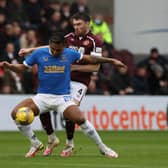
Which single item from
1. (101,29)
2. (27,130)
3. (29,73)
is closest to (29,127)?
(27,130)

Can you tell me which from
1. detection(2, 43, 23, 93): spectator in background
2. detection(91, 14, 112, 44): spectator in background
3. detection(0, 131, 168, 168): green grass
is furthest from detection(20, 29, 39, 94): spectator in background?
detection(91, 14, 112, 44): spectator in background

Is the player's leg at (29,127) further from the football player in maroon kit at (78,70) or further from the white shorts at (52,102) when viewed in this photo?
the football player in maroon kit at (78,70)

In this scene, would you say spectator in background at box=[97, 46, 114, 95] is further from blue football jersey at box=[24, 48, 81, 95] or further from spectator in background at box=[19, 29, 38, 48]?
blue football jersey at box=[24, 48, 81, 95]

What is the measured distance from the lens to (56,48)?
14.0 metres

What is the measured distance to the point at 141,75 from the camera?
26.2 meters

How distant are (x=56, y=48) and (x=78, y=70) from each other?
4.14 ft

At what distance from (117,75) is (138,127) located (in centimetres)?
209

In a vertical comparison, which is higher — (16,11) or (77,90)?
(77,90)

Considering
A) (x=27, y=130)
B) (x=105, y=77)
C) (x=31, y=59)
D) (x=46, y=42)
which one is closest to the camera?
(x=31, y=59)

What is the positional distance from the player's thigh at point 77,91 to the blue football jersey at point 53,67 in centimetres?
90

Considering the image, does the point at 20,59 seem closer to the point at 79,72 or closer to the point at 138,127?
the point at 138,127

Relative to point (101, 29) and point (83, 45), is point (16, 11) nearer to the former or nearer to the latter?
point (101, 29)

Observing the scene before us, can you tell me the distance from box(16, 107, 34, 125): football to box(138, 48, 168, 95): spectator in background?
12752 millimetres

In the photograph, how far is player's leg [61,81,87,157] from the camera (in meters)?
14.8
